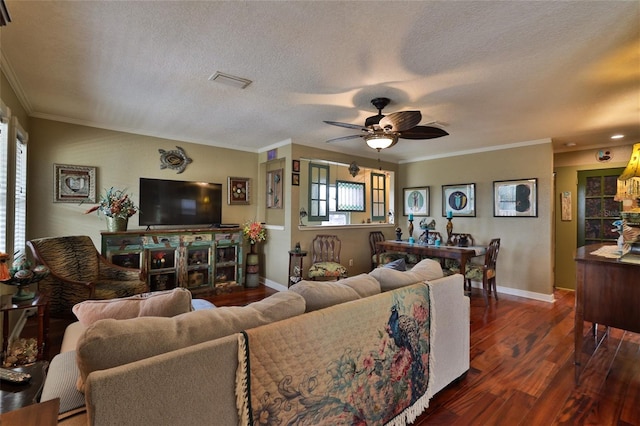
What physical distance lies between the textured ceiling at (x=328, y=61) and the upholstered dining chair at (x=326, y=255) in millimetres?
2007

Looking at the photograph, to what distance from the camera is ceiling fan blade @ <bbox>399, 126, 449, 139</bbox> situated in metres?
2.97

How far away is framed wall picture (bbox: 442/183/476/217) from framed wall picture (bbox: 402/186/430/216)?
348 millimetres

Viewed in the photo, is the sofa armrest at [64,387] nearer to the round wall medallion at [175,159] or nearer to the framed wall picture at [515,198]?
the round wall medallion at [175,159]

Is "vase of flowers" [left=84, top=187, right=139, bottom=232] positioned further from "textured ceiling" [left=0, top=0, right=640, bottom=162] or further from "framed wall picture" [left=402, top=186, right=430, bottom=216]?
"framed wall picture" [left=402, top=186, right=430, bottom=216]

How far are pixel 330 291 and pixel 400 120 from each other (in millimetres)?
→ 1747

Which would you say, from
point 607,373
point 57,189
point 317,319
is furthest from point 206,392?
point 57,189

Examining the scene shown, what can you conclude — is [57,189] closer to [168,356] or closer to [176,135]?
[176,135]

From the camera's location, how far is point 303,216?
17.3ft

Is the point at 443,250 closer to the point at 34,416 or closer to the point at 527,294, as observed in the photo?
the point at 527,294

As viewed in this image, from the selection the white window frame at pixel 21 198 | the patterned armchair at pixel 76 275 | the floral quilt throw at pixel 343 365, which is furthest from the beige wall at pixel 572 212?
the white window frame at pixel 21 198

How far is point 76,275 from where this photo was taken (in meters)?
3.15


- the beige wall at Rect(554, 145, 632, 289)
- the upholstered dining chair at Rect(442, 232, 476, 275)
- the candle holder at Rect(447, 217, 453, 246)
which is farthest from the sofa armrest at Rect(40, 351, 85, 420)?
the beige wall at Rect(554, 145, 632, 289)

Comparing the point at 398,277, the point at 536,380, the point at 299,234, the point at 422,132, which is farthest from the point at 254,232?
the point at 536,380

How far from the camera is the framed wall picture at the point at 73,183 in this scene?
12.3 feet
